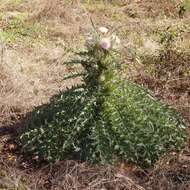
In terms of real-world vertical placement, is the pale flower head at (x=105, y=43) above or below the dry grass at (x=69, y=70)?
above

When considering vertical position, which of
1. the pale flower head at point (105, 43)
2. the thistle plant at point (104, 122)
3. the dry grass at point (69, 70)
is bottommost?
the dry grass at point (69, 70)

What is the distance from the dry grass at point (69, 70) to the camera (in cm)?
466

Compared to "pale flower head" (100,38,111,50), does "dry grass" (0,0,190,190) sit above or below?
below

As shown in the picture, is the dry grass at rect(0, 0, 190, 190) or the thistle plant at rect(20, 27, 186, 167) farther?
the thistle plant at rect(20, 27, 186, 167)

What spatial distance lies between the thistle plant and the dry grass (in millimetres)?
120

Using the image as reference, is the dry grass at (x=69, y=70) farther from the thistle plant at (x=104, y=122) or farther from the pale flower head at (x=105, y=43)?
the pale flower head at (x=105, y=43)

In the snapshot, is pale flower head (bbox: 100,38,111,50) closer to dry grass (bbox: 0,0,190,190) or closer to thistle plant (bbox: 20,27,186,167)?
thistle plant (bbox: 20,27,186,167)

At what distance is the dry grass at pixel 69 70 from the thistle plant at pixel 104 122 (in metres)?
0.12

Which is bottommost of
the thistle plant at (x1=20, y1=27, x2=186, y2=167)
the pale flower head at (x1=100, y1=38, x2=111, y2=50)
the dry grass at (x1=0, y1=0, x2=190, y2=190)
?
the dry grass at (x1=0, y1=0, x2=190, y2=190)

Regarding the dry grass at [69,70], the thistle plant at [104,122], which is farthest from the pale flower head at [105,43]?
the dry grass at [69,70]

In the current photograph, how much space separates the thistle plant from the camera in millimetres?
4812

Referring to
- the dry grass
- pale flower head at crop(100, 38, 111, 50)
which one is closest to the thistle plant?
pale flower head at crop(100, 38, 111, 50)

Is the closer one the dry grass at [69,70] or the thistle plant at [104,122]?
the dry grass at [69,70]

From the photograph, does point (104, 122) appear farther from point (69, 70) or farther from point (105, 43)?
point (69, 70)
